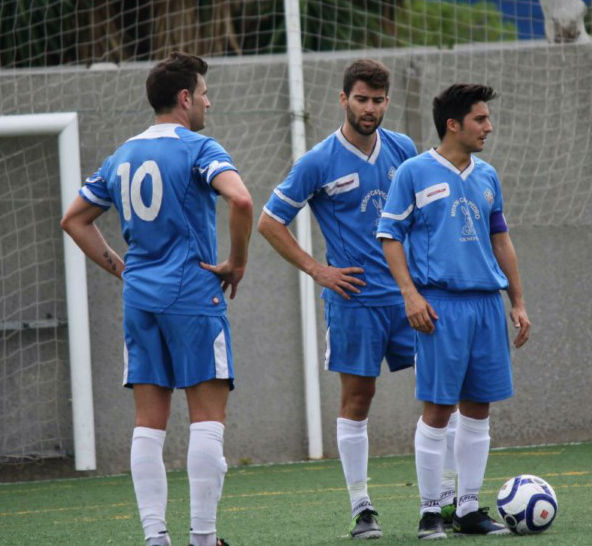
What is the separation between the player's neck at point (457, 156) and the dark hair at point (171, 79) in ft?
3.39

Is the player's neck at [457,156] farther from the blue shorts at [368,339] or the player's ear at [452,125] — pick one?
the blue shorts at [368,339]

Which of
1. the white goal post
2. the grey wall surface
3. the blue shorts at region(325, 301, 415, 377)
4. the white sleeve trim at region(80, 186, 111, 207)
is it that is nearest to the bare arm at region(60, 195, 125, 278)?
the white sleeve trim at region(80, 186, 111, 207)

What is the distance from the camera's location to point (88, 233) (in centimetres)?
477

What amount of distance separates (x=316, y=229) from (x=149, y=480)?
15.0 feet

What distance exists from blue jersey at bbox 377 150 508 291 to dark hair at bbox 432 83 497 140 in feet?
0.51

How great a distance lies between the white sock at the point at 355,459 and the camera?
5141 millimetres

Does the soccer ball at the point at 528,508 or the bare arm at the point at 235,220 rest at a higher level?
the bare arm at the point at 235,220

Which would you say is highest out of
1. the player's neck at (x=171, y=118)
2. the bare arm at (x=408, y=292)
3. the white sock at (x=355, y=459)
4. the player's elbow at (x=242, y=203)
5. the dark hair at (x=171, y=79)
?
the dark hair at (x=171, y=79)

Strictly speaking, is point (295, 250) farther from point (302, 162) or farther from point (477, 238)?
point (477, 238)

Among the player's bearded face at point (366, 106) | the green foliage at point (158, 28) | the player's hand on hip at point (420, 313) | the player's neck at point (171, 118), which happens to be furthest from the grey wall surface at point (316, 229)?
the player's neck at point (171, 118)

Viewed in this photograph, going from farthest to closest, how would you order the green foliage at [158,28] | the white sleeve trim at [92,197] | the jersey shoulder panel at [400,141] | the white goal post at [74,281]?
the green foliage at [158,28], the white goal post at [74,281], the jersey shoulder panel at [400,141], the white sleeve trim at [92,197]

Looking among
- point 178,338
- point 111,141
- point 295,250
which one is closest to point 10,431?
point 111,141

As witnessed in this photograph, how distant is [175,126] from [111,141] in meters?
4.16

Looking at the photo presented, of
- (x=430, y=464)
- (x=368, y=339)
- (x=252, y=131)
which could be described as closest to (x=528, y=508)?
(x=430, y=464)
